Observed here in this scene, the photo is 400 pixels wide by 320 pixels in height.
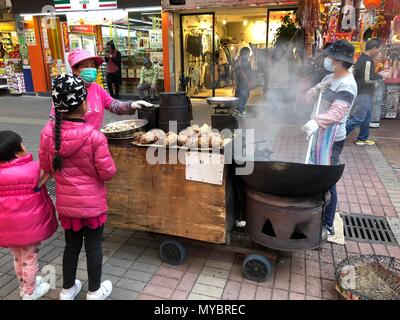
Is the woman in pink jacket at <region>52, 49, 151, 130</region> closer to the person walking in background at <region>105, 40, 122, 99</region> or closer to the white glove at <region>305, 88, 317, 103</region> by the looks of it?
the white glove at <region>305, 88, 317, 103</region>

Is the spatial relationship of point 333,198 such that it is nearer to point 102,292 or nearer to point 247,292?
point 247,292

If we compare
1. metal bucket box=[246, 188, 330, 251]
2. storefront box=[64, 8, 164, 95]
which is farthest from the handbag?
metal bucket box=[246, 188, 330, 251]

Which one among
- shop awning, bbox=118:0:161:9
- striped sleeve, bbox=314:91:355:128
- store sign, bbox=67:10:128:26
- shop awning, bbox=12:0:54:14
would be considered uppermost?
shop awning, bbox=12:0:54:14

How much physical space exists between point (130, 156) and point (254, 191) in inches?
43.8

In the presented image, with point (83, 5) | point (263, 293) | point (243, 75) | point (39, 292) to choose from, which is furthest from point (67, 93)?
point (83, 5)

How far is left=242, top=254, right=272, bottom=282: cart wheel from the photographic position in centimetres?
283

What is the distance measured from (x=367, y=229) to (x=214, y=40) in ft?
30.3

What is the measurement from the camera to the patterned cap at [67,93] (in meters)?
2.17

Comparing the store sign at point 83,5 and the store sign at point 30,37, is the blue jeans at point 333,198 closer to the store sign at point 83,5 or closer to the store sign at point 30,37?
the store sign at point 83,5

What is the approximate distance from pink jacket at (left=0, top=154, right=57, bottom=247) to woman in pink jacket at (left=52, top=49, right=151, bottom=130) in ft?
2.84

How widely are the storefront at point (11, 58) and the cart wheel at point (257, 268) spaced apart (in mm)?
14137

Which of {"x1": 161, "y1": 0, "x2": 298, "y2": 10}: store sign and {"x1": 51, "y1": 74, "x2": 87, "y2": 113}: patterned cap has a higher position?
{"x1": 161, "y1": 0, "x2": 298, "y2": 10}: store sign
